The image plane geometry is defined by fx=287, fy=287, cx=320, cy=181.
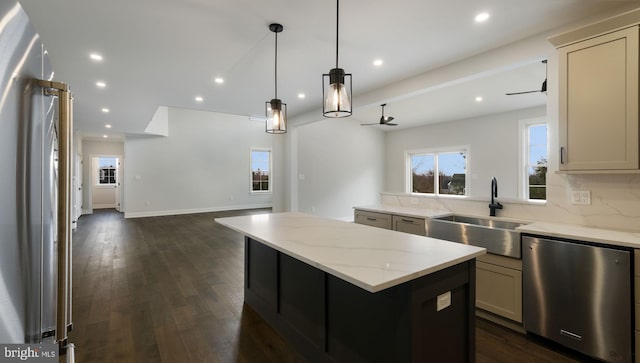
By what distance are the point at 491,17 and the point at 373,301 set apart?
98.9 inches

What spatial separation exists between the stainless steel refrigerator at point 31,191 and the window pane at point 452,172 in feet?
24.7

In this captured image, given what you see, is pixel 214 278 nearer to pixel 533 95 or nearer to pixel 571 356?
pixel 571 356

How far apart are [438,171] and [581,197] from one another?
545 centimetres

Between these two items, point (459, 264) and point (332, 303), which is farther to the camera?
point (332, 303)

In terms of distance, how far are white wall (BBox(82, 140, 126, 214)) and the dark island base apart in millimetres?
10116

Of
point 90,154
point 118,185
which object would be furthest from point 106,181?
point 90,154

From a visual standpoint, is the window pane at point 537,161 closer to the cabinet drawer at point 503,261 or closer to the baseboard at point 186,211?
the cabinet drawer at point 503,261

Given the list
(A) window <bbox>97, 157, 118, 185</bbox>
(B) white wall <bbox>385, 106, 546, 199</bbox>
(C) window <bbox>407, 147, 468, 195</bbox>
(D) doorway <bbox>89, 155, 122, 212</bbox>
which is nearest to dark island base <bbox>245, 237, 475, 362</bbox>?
(B) white wall <bbox>385, 106, 546, 199</bbox>

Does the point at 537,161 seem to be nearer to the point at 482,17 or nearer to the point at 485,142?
the point at 485,142

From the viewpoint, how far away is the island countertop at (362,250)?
1.24 meters

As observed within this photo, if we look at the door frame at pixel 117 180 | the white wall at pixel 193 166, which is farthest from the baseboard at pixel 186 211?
the door frame at pixel 117 180

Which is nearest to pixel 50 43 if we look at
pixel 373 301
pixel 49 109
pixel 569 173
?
pixel 49 109

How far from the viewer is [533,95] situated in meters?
5.19

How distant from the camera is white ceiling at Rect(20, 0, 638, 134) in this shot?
230 cm
